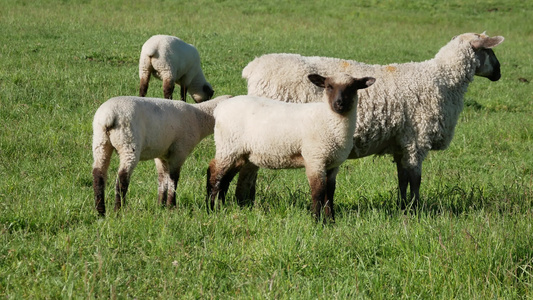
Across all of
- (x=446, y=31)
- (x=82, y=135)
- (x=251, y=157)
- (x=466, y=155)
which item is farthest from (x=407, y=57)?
(x=251, y=157)

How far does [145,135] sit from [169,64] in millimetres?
6219

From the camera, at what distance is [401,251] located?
4773mm

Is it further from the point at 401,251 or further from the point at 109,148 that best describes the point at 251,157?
the point at 401,251

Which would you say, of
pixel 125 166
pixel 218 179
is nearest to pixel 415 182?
pixel 218 179

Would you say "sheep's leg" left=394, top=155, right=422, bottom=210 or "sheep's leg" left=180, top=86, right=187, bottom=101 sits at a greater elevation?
"sheep's leg" left=394, top=155, right=422, bottom=210

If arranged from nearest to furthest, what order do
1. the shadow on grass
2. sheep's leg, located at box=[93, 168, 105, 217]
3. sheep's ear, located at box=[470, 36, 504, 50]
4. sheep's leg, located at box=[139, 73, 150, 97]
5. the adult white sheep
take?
sheep's leg, located at box=[93, 168, 105, 217] < the shadow on grass < the adult white sheep < sheep's ear, located at box=[470, 36, 504, 50] < sheep's leg, located at box=[139, 73, 150, 97]

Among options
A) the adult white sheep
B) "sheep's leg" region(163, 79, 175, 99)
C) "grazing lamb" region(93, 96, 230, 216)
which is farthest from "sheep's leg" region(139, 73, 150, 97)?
"grazing lamb" region(93, 96, 230, 216)

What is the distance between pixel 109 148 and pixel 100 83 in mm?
6991

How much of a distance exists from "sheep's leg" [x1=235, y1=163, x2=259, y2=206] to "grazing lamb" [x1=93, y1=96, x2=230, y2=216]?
0.61m

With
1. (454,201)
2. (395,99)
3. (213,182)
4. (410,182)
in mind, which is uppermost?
(395,99)

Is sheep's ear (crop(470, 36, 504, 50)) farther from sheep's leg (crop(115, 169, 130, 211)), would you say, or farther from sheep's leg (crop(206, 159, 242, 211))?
sheep's leg (crop(115, 169, 130, 211))

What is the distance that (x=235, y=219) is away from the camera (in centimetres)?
559

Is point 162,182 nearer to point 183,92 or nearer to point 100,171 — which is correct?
point 100,171

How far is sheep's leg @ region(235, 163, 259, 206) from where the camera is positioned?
6602 millimetres
